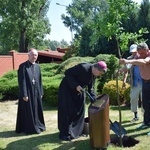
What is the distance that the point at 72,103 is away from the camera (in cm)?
580

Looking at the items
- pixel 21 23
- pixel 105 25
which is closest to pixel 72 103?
pixel 105 25

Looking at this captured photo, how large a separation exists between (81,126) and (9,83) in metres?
7.07

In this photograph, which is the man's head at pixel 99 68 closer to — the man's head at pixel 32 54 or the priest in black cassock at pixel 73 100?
the priest in black cassock at pixel 73 100

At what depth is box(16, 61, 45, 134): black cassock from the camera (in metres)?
6.54

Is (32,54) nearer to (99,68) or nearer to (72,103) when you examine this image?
(72,103)

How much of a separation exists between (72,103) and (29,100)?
49.1 inches

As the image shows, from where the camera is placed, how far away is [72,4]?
7262 cm

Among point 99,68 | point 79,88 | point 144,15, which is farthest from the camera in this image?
point 144,15

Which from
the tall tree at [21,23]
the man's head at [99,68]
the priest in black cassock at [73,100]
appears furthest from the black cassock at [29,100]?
the tall tree at [21,23]

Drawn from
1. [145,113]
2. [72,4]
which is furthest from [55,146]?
[72,4]

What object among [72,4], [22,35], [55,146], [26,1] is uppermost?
[72,4]

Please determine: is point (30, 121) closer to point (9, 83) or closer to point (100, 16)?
point (100, 16)

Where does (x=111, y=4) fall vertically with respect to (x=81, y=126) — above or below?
above

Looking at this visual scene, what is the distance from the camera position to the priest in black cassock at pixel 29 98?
650 cm
